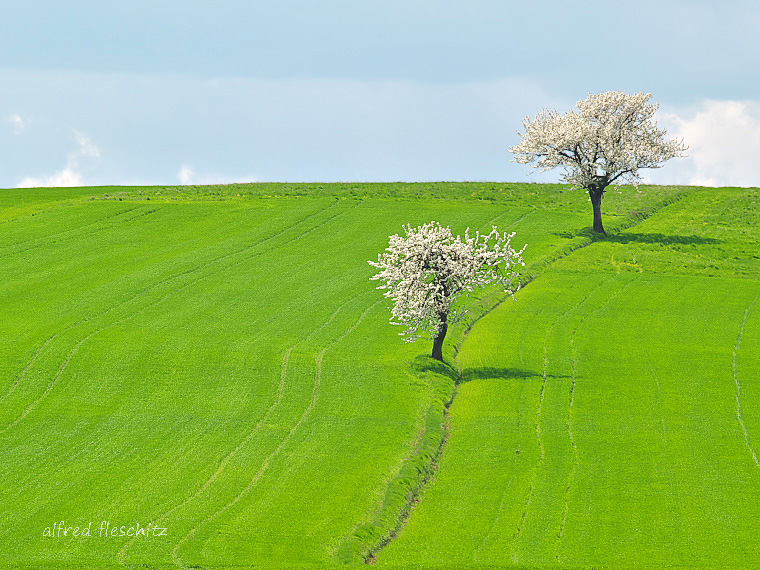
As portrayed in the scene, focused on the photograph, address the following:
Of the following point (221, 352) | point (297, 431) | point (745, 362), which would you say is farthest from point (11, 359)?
point (745, 362)

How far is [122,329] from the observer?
53.2 meters

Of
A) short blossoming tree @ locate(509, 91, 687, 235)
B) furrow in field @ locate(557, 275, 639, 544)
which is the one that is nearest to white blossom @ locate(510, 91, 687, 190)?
short blossoming tree @ locate(509, 91, 687, 235)

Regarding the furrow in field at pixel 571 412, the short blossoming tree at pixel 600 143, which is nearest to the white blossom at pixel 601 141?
the short blossoming tree at pixel 600 143

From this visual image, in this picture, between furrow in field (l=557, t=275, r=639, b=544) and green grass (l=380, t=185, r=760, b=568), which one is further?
furrow in field (l=557, t=275, r=639, b=544)

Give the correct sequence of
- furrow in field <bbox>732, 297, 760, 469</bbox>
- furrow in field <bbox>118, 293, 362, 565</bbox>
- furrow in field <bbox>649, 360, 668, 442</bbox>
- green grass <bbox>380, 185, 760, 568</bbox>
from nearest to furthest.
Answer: green grass <bbox>380, 185, 760, 568</bbox>
furrow in field <bbox>118, 293, 362, 565</bbox>
furrow in field <bbox>732, 297, 760, 469</bbox>
furrow in field <bbox>649, 360, 668, 442</bbox>

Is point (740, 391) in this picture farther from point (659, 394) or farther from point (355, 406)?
point (355, 406)

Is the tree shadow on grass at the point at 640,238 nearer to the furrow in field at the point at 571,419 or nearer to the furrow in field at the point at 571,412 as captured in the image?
the furrow in field at the point at 571,412

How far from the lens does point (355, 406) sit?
42.6 meters

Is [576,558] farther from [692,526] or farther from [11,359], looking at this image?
[11,359]

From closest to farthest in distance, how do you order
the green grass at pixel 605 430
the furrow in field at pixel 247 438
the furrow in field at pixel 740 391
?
1. the green grass at pixel 605 430
2. the furrow in field at pixel 247 438
3. the furrow in field at pixel 740 391

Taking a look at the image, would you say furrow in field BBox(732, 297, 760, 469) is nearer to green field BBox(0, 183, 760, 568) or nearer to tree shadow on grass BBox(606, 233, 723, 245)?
green field BBox(0, 183, 760, 568)

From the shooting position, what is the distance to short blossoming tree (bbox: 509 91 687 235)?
8125 centimetres

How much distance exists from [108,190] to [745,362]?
244ft

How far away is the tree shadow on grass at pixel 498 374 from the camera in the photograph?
4725 centimetres
